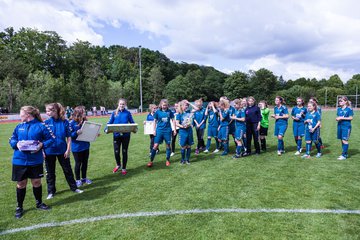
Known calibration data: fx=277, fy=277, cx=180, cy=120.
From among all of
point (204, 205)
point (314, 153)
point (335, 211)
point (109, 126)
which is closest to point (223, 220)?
point (204, 205)

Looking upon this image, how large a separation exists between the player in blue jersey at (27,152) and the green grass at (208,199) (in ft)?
1.75

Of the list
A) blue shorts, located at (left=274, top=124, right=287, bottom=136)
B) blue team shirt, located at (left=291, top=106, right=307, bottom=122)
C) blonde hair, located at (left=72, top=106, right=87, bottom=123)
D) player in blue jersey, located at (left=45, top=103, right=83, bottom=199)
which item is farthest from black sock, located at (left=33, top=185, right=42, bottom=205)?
blue team shirt, located at (left=291, top=106, right=307, bottom=122)

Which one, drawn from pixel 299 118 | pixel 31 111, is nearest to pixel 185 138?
pixel 299 118

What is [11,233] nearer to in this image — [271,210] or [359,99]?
[271,210]

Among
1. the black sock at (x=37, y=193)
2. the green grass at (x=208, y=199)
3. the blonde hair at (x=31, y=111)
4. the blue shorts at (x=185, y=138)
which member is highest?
the blonde hair at (x=31, y=111)

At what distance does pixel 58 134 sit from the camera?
18.5ft

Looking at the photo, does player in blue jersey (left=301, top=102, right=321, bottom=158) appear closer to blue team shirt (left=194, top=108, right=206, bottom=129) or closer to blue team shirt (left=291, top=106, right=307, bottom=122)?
blue team shirt (left=291, top=106, right=307, bottom=122)

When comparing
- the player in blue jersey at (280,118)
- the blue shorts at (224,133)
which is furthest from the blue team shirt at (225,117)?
the player in blue jersey at (280,118)

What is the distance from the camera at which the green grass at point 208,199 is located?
4066 mm

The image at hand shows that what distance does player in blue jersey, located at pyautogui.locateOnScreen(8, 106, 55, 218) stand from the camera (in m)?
4.74

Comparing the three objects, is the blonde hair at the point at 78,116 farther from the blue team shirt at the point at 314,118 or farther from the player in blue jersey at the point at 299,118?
the blue team shirt at the point at 314,118

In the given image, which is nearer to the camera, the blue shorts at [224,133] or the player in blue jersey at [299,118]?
the player in blue jersey at [299,118]

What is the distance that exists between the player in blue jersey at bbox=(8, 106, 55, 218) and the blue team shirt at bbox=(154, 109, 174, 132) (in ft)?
11.3

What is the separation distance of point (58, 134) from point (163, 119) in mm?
3035
